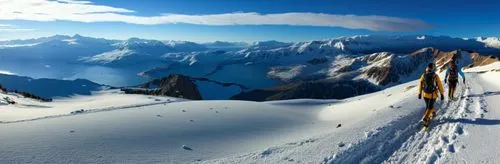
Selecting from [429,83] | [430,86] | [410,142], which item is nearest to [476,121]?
[430,86]

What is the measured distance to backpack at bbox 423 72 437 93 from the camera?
1673 centimetres

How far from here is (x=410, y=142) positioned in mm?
12969

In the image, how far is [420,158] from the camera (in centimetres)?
1121

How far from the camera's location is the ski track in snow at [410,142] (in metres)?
11.2

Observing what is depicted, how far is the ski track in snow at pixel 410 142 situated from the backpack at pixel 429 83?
114 cm

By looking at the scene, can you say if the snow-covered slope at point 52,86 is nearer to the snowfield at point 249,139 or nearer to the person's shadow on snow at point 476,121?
the snowfield at point 249,139

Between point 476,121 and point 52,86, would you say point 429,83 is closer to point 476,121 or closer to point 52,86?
point 476,121

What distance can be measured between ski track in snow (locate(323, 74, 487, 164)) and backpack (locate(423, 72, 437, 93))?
114cm

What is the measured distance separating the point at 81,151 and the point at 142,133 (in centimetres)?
294

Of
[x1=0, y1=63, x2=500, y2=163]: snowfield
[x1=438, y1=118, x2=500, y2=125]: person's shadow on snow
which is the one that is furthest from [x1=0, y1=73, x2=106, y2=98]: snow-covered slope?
[x1=438, y1=118, x2=500, y2=125]: person's shadow on snow

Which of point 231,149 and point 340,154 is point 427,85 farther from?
point 231,149

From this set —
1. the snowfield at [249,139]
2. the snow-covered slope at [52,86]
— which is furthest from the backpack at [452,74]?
the snow-covered slope at [52,86]

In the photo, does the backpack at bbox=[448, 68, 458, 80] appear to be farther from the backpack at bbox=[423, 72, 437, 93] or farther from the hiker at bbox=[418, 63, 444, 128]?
the backpack at bbox=[423, 72, 437, 93]

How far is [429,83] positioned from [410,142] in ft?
15.6
